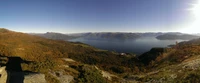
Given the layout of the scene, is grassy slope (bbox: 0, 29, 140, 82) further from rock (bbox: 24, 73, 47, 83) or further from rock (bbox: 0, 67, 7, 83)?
rock (bbox: 0, 67, 7, 83)

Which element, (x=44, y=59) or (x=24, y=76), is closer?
(x=24, y=76)

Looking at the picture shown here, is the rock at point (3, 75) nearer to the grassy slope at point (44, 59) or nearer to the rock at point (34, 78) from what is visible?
the rock at point (34, 78)

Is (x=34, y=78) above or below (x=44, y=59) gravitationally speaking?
above

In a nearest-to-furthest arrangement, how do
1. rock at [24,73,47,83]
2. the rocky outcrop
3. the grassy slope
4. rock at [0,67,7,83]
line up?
rock at [0,67,7,83] < the rocky outcrop < rock at [24,73,47,83] < the grassy slope

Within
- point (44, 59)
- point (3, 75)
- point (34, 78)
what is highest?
point (3, 75)

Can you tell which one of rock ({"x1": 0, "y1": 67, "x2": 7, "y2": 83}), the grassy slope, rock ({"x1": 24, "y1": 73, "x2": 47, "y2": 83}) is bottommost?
the grassy slope

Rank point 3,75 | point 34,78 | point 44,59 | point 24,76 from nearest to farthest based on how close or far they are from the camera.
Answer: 1. point 3,75
2. point 24,76
3. point 34,78
4. point 44,59

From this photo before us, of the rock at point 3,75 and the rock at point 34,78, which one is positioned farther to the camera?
the rock at point 34,78

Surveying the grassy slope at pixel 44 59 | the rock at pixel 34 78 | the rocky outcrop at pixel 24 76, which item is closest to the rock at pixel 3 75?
the rocky outcrop at pixel 24 76

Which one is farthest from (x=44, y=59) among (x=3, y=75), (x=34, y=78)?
(x=3, y=75)

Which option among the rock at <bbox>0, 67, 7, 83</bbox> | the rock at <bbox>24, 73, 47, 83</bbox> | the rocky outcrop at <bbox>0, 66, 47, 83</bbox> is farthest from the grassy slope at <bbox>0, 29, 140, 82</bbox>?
the rock at <bbox>0, 67, 7, 83</bbox>

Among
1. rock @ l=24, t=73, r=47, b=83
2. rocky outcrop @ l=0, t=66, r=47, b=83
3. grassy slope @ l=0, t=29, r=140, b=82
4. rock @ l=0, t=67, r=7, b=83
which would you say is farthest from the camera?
grassy slope @ l=0, t=29, r=140, b=82

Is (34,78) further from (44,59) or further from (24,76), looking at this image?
(44,59)

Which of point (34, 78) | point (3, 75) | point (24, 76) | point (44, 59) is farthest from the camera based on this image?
point (44, 59)
